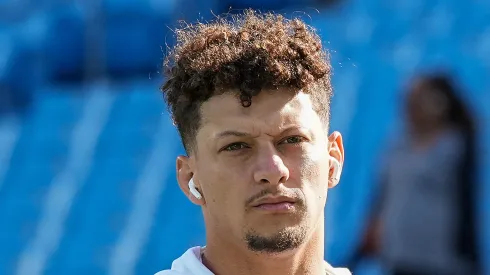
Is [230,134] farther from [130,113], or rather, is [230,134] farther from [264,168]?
[130,113]

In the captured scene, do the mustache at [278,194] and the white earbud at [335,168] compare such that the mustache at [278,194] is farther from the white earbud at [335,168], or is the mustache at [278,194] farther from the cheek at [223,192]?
the white earbud at [335,168]

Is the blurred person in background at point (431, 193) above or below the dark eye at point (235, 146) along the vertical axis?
above

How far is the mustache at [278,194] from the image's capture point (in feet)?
6.71

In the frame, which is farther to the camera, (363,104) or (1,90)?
(1,90)

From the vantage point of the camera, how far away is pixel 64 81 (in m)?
8.69

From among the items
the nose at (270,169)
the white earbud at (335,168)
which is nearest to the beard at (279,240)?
the nose at (270,169)

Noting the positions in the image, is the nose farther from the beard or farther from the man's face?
the beard

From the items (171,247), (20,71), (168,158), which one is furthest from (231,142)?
(20,71)

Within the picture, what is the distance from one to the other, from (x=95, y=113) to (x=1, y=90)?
0.98m

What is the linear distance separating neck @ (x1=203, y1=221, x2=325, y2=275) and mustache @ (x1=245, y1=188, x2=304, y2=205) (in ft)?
0.35

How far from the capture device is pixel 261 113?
82.5 inches

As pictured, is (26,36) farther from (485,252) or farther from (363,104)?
(485,252)

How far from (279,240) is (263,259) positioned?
69 mm

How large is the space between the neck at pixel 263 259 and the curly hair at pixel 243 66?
22 centimetres
